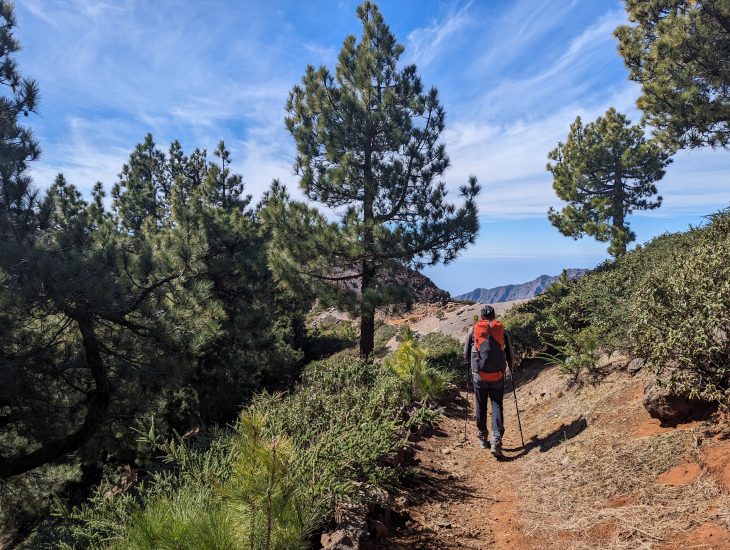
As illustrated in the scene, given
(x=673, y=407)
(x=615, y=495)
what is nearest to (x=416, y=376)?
(x=673, y=407)

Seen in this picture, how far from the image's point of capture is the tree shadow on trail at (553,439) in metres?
5.62

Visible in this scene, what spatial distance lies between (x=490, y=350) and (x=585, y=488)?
89.6 inches

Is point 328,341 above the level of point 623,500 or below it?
above

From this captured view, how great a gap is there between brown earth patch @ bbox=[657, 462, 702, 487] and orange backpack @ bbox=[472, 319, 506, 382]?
8.18 ft

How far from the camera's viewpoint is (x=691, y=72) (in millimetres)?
10109

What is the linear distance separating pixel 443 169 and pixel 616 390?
942cm

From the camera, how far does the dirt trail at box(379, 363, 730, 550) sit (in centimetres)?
314

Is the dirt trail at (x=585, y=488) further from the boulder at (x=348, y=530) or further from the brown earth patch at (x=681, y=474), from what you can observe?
the boulder at (x=348, y=530)

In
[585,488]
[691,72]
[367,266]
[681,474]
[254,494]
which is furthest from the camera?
[367,266]

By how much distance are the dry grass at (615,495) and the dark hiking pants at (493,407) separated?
80 centimetres

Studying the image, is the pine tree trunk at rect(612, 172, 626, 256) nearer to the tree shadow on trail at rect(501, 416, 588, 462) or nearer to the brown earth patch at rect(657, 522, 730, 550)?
the tree shadow on trail at rect(501, 416, 588, 462)

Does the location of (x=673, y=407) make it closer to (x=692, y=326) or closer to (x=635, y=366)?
(x=692, y=326)

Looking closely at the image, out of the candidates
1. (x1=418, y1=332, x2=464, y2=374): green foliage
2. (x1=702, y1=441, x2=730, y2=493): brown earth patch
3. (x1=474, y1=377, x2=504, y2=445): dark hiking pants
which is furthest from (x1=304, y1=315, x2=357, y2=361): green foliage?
(x1=702, y1=441, x2=730, y2=493): brown earth patch

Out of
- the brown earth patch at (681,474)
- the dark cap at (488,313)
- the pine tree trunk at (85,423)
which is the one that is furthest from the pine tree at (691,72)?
the pine tree trunk at (85,423)
